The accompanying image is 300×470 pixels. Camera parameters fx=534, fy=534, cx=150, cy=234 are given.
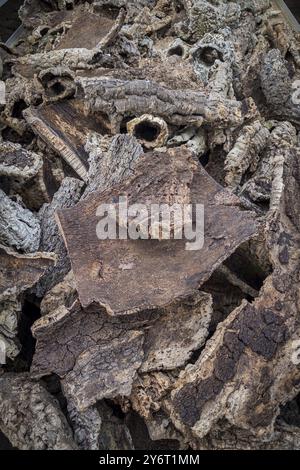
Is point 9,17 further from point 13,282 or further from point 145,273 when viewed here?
point 145,273

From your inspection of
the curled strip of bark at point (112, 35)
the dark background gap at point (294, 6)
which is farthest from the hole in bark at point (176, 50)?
the dark background gap at point (294, 6)

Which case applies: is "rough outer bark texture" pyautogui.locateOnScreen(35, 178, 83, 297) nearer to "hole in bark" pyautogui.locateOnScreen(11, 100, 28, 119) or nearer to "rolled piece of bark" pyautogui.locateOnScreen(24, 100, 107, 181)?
"rolled piece of bark" pyautogui.locateOnScreen(24, 100, 107, 181)

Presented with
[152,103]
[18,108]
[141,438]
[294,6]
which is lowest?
[294,6]

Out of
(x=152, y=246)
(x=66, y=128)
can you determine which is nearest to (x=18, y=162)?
(x=66, y=128)

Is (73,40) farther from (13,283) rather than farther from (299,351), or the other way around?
(299,351)

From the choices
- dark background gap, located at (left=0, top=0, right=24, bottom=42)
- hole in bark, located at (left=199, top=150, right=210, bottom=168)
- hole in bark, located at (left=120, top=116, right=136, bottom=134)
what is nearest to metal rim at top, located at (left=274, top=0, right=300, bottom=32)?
hole in bark, located at (left=199, top=150, right=210, bottom=168)

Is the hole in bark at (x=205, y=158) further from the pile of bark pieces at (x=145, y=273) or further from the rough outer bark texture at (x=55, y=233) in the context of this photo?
the rough outer bark texture at (x=55, y=233)

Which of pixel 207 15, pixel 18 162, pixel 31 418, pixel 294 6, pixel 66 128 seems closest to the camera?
pixel 31 418
